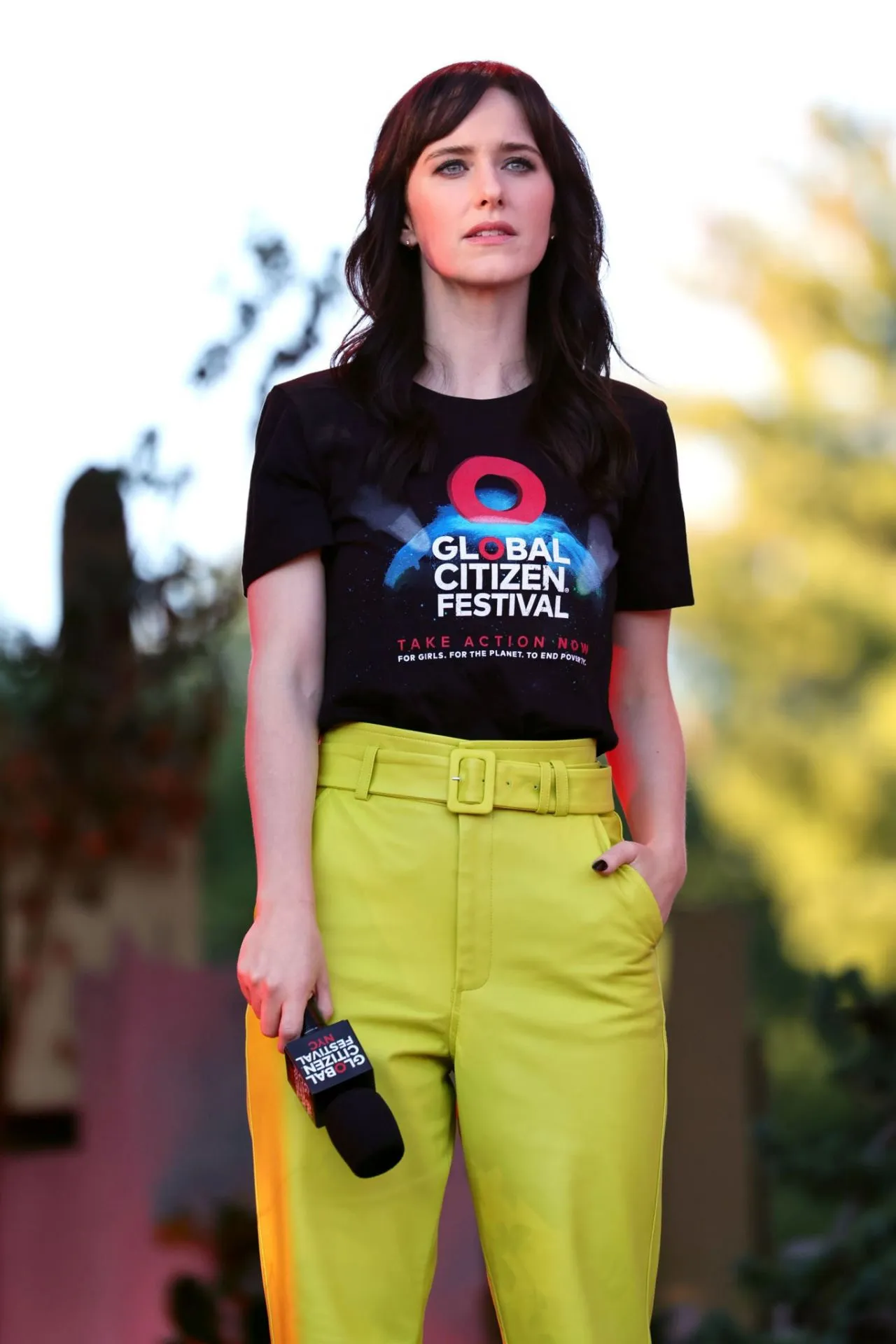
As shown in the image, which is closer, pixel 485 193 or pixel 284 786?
pixel 284 786

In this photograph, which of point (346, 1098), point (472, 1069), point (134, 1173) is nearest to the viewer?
point (346, 1098)

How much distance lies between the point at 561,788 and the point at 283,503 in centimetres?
44

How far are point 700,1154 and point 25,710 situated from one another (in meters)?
1.86

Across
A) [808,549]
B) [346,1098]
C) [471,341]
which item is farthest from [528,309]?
[808,549]

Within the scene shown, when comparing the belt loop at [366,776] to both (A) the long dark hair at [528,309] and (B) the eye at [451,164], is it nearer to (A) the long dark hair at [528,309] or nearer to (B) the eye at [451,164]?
(A) the long dark hair at [528,309]

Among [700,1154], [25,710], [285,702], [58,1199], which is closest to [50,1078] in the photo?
[58,1199]

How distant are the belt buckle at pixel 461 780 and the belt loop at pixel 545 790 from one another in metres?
0.06

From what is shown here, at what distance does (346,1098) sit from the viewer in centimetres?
168

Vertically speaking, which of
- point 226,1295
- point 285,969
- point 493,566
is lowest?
point 226,1295

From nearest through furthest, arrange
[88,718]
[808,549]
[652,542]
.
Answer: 1. [652,542]
2. [88,718]
3. [808,549]

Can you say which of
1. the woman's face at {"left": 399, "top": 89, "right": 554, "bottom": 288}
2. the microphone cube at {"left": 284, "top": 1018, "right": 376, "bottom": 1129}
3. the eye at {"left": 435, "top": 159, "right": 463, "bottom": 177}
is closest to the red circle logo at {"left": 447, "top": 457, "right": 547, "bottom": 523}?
the woman's face at {"left": 399, "top": 89, "right": 554, "bottom": 288}

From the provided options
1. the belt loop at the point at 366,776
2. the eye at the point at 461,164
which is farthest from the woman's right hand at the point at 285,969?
the eye at the point at 461,164

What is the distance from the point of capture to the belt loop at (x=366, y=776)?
1839 mm

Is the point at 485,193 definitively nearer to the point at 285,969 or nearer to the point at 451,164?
the point at 451,164
